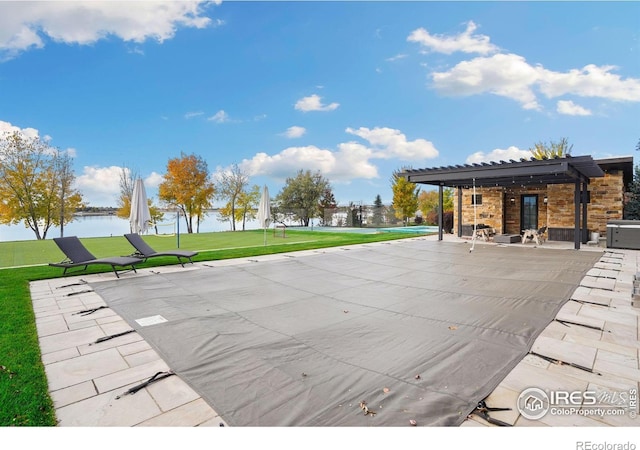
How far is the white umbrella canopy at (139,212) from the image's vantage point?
861cm

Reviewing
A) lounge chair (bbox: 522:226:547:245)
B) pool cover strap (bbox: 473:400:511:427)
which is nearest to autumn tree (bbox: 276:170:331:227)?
lounge chair (bbox: 522:226:547:245)

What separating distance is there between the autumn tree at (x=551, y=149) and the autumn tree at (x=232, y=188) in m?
22.7

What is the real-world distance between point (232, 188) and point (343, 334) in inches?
1026

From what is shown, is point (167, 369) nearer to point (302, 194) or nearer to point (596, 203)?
point (596, 203)

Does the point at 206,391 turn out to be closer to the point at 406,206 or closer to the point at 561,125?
the point at 406,206

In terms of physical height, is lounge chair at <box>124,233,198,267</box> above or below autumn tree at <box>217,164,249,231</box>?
below

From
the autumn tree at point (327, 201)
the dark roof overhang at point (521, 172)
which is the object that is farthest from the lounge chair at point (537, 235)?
the autumn tree at point (327, 201)

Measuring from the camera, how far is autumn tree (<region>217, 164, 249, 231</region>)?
27.7m

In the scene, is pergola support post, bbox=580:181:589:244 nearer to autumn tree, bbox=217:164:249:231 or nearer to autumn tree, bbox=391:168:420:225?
autumn tree, bbox=391:168:420:225

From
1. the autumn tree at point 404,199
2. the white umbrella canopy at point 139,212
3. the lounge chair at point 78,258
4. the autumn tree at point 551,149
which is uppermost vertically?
the autumn tree at point 551,149

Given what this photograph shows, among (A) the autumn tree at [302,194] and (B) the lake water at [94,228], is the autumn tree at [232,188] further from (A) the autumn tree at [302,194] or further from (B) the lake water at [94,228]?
(A) the autumn tree at [302,194]

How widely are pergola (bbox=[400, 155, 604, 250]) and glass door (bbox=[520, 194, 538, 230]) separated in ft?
6.75
